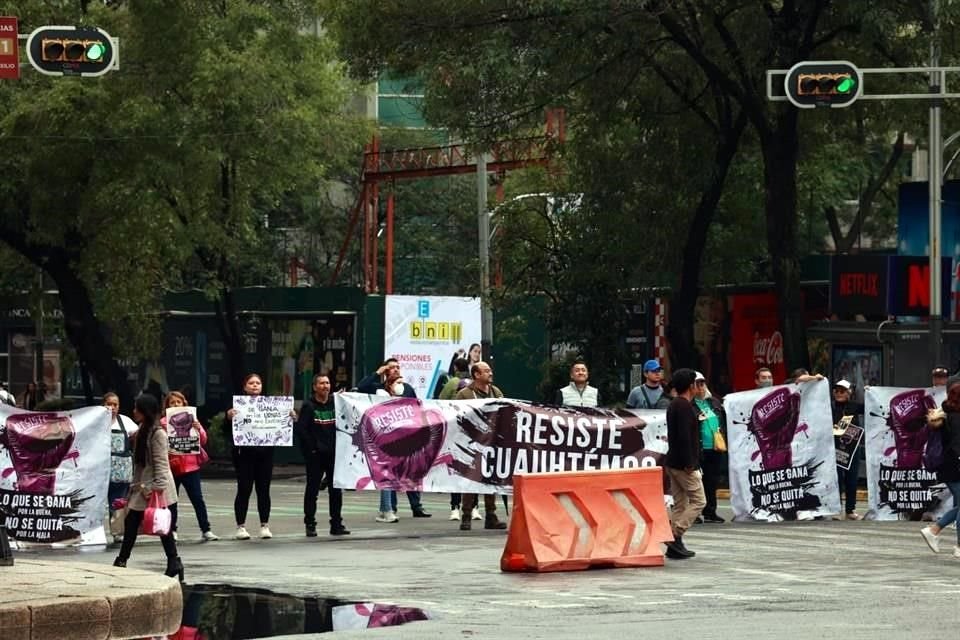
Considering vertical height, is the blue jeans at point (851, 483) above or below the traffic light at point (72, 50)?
below

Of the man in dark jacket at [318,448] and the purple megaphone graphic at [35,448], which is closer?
the purple megaphone graphic at [35,448]

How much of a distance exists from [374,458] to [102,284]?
18813mm

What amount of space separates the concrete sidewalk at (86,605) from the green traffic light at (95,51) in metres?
7.16

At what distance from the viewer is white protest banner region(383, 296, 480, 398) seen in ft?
137

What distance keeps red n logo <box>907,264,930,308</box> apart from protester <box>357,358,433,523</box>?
929 centimetres

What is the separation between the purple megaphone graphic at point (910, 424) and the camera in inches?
928

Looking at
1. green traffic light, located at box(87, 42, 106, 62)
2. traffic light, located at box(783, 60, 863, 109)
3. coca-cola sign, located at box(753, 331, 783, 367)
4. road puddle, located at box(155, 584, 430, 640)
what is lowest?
road puddle, located at box(155, 584, 430, 640)

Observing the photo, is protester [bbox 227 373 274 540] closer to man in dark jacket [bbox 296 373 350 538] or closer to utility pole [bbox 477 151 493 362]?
man in dark jacket [bbox 296 373 350 538]

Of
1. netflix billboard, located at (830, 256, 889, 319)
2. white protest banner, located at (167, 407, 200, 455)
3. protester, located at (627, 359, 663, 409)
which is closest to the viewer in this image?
white protest banner, located at (167, 407, 200, 455)

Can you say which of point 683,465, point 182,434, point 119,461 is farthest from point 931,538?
point 119,461

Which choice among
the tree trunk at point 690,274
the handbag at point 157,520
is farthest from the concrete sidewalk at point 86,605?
the tree trunk at point 690,274

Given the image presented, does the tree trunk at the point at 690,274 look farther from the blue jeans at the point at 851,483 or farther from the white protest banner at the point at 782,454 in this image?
the blue jeans at the point at 851,483

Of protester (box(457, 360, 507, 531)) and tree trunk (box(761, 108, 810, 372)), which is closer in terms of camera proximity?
protester (box(457, 360, 507, 531))

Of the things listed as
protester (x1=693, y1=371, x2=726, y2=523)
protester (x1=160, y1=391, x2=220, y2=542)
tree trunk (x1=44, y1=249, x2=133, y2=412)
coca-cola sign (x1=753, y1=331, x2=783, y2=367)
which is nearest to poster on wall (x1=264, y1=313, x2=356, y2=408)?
tree trunk (x1=44, y1=249, x2=133, y2=412)
